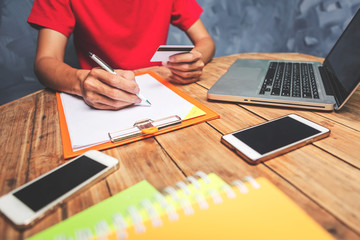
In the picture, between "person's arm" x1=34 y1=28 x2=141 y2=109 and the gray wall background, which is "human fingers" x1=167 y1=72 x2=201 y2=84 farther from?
the gray wall background

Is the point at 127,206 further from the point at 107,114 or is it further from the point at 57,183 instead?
the point at 107,114

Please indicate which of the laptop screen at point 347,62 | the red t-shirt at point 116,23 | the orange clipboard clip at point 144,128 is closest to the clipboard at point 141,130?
the orange clipboard clip at point 144,128

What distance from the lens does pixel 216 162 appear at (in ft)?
1.32

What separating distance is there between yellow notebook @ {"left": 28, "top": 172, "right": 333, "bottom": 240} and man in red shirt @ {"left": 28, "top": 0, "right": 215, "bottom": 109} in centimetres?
34

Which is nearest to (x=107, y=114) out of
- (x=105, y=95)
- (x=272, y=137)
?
(x=105, y=95)

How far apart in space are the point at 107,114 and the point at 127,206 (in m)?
0.32

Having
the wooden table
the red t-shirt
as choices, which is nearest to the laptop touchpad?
the wooden table

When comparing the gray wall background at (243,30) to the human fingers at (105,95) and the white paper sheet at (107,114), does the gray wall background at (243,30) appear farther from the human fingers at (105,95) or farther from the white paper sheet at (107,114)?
the human fingers at (105,95)

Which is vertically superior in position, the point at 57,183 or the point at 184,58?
the point at 184,58

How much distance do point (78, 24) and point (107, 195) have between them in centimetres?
97

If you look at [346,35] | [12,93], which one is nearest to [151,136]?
[346,35]

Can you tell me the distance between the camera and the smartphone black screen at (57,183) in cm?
32

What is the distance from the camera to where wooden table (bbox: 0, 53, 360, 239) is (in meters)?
0.31

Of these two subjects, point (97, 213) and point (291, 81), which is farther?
point (291, 81)
